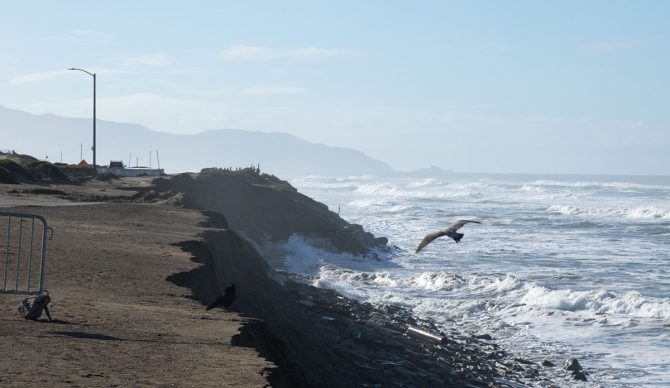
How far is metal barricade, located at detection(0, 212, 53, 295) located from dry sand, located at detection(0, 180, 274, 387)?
21 centimetres

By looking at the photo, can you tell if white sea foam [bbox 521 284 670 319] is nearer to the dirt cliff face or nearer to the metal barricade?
the dirt cliff face

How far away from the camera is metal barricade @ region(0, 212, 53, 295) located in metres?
11.1

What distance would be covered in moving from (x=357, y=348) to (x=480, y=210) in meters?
54.1

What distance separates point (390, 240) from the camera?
43.8 meters

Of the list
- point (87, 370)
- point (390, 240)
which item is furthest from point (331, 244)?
point (87, 370)

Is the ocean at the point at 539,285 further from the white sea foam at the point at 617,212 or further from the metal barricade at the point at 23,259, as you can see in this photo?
the white sea foam at the point at 617,212

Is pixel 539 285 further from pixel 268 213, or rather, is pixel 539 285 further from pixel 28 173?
pixel 28 173

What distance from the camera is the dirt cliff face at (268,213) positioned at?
3691 cm

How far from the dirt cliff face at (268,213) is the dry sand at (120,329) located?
63.1ft

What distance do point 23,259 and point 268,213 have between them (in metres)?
26.0

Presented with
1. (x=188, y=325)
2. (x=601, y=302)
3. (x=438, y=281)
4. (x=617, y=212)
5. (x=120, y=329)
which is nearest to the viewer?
(x=120, y=329)

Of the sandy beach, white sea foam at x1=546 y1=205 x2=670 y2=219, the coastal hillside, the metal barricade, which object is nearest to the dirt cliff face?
the coastal hillside

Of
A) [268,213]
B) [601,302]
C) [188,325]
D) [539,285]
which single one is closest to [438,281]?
[539,285]

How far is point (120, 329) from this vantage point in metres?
9.98
